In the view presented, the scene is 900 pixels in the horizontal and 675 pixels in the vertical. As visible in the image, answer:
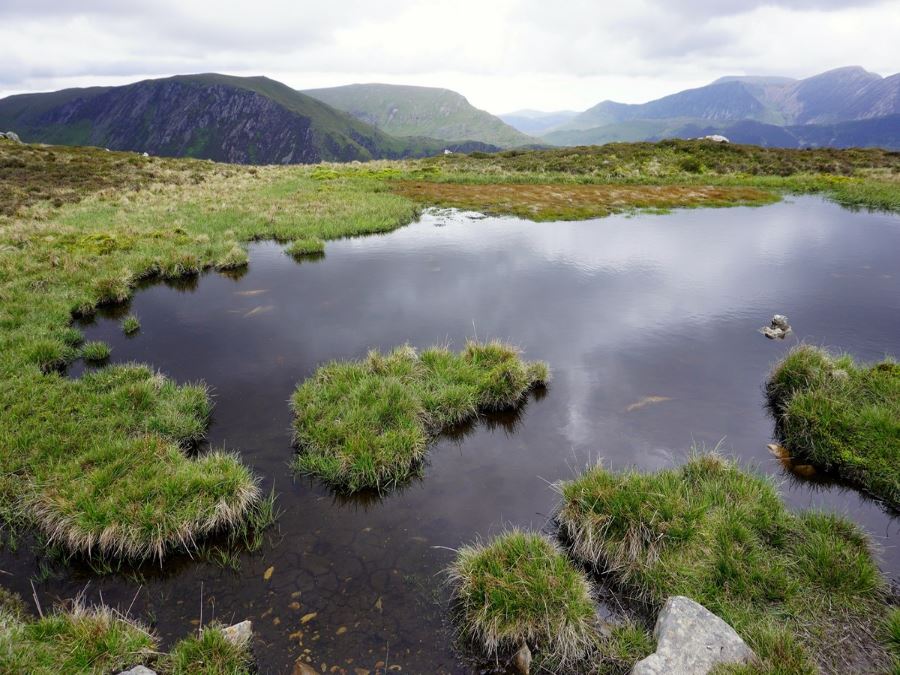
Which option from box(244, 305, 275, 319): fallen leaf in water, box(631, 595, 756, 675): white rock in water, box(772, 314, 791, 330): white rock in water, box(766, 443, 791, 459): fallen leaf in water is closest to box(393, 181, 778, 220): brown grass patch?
box(772, 314, 791, 330): white rock in water

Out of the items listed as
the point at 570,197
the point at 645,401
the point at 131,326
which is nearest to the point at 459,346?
the point at 645,401

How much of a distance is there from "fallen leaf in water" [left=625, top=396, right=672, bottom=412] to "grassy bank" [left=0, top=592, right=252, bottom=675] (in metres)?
11.1

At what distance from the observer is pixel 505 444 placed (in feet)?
40.0

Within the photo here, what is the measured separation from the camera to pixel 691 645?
248 inches

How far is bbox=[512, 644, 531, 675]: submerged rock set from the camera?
667 centimetres

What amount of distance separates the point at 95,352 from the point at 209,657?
13.3 meters

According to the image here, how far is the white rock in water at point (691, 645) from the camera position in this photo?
6.10 meters

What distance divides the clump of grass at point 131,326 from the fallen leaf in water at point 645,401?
18.4 m

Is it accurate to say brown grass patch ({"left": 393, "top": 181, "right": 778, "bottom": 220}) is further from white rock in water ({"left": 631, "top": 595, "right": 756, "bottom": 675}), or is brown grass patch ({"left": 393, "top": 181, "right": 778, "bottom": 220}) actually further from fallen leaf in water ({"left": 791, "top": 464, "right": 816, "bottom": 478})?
white rock in water ({"left": 631, "top": 595, "right": 756, "bottom": 675})

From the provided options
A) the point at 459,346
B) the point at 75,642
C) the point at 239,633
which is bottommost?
the point at 239,633

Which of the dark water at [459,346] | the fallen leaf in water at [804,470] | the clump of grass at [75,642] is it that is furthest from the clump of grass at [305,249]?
the fallen leaf in water at [804,470]

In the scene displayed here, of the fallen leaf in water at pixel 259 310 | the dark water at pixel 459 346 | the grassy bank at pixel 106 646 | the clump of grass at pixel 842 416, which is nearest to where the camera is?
the grassy bank at pixel 106 646

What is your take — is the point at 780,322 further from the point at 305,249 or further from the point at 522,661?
the point at 305,249

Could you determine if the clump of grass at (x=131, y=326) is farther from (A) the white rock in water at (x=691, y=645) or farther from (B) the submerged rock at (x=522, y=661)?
(A) the white rock in water at (x=691, y=645)
